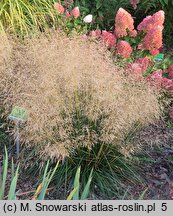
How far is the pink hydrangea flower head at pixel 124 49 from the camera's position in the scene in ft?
10.9

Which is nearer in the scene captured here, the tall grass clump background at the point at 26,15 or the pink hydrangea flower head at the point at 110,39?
the pink hydrangea flower head at the point at 110,39

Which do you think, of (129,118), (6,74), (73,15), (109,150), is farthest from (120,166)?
(73,15)

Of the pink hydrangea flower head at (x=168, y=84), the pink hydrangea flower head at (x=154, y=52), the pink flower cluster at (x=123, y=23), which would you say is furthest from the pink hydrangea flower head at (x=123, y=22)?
the pink hydrangea flower head at (x=168, y=84)

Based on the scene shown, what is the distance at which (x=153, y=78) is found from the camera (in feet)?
10.3

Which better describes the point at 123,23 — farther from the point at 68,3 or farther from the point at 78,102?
the point at 68,3

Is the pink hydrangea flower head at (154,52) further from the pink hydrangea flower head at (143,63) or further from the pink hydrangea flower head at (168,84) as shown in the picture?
the pink hydrangea flower head at (168,84)

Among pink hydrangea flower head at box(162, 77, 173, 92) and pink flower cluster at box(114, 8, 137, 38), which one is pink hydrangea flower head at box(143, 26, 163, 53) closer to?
pink flower cluster at box(114, 8, 137, 38)

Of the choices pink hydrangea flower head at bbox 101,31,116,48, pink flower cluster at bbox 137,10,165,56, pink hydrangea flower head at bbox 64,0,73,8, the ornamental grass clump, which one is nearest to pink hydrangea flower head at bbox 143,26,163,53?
pink flower cluster at bbox 137,10,165,56

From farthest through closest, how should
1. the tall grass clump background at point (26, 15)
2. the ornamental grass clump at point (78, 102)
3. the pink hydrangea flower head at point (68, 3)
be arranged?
the pink hydrangea flower head at point (68, 3) → the tall grass clump background at point (26, 15) → the ornamental grass clump at point (78, 102)

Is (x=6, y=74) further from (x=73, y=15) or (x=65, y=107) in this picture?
Result: (x=73, y=15)

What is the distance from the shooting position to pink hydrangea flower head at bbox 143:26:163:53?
3.24m

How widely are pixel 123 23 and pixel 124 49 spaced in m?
0.25

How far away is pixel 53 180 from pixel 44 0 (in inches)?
84.0

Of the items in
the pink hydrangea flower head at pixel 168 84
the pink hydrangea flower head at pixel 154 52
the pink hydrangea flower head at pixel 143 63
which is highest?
the pink hydrangea flower head at pixel 154 52
